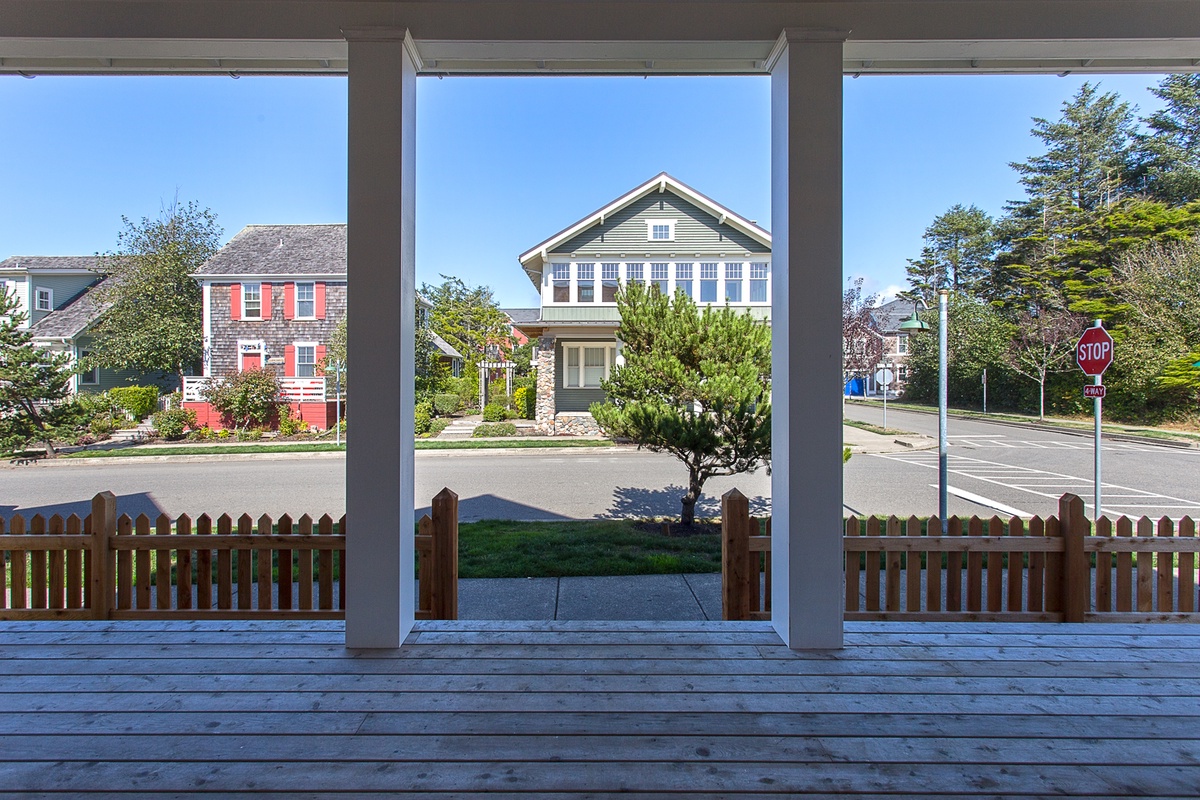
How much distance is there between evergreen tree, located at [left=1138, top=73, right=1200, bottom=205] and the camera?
64.0 feet

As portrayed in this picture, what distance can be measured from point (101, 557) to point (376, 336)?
2017 mm

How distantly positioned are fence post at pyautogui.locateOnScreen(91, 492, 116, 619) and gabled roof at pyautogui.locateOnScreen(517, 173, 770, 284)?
1394 centimetres

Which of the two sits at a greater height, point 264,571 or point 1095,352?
point 1095,352

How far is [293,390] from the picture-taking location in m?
16.4

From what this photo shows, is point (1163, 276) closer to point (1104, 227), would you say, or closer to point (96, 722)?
point (1104, 227)

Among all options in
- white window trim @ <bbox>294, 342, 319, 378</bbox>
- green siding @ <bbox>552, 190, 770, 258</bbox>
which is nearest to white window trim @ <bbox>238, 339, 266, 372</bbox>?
white window trim @ <bbox>294, 342, 319, 378</bbox>

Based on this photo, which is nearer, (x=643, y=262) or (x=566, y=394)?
(x=643, y=262)

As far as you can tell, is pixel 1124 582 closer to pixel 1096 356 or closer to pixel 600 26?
pixel 600 26

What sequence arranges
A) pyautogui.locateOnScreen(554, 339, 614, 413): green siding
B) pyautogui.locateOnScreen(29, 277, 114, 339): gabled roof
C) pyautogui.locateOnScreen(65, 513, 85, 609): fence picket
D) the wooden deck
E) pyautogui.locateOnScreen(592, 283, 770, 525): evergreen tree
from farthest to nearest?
1. pyautogui.locateOnScreen(29, 277, 114, 339): gabled roof
2. pyautogui.locateOnScreen(554, 339, 614, 413): green siding
3. pyautogui.locateOnScreen(592, 283, 770, 525): evergreen tree
4. pyautogui.locateOnScreen(65, 513, 85, 609): fence picket
5. the wooden deck

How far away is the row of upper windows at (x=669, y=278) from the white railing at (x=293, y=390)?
24.0ft

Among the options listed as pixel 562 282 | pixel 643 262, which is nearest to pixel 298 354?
pixel 562 282

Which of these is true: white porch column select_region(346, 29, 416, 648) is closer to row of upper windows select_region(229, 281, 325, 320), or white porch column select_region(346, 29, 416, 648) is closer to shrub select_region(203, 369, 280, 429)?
shrub select_region(203, 369, 280, 429)

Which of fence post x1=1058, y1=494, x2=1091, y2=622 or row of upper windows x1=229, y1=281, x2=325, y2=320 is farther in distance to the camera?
row of upper windows x1=229, y1=281, x2=325, y2=320

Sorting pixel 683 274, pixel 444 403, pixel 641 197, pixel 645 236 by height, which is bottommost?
pixel 444 403
